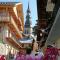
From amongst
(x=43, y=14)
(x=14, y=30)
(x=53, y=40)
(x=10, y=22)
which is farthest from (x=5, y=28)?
(x=53, y=40)

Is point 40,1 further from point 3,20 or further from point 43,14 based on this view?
point 3,20

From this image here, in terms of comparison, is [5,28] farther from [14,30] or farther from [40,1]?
[40,1]

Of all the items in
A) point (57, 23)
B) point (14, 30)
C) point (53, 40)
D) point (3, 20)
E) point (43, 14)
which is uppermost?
point (57, 23)

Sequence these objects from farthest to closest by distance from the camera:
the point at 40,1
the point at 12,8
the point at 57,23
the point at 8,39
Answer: the point at 12,8, the point at 8,39, the point at 40,1, the point at 57,23

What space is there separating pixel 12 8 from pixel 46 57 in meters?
40.1

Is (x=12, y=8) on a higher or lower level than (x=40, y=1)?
lower

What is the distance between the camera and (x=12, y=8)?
4841 cm

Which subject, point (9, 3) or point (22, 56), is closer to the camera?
point (22, 56)


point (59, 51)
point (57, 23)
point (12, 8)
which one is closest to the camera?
point (57, 23)

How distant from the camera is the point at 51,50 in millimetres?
8453

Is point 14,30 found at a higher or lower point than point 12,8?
lower

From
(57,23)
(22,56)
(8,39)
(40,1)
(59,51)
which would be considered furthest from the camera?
(8,39)

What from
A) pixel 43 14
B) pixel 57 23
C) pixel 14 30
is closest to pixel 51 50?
pixel 57 23

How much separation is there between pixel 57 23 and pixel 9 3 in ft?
136
